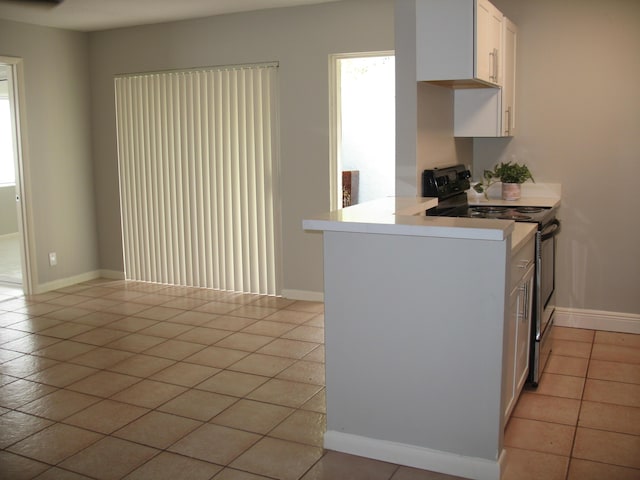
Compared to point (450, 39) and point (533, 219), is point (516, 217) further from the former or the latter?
point (450, 39)

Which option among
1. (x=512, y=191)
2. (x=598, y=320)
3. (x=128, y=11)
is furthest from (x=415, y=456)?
(x=128, y=11)

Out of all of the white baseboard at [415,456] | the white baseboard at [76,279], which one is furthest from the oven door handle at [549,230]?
the white baseboard at [76,279]

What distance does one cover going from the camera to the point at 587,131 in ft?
14.6

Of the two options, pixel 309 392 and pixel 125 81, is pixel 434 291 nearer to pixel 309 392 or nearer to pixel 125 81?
pixel 309 392

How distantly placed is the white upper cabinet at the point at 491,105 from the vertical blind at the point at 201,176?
5.66 feet

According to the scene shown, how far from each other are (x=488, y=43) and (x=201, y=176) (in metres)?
3.01

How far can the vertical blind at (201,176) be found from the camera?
5516 millimetres

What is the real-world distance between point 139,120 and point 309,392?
361 centimetres

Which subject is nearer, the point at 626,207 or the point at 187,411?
the point at 187,411

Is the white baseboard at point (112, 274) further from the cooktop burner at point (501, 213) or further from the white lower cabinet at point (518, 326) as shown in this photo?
the white lower cabinet at point (518, 326)

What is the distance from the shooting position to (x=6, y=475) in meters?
2.68

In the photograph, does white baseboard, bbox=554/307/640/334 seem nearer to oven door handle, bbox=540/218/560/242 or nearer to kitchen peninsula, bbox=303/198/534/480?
oven door handle, bbox=540/218/560/242

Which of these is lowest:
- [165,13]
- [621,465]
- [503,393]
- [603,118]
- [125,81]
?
[621,465]

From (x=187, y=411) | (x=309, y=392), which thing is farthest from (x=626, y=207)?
(x=187, y=411)
